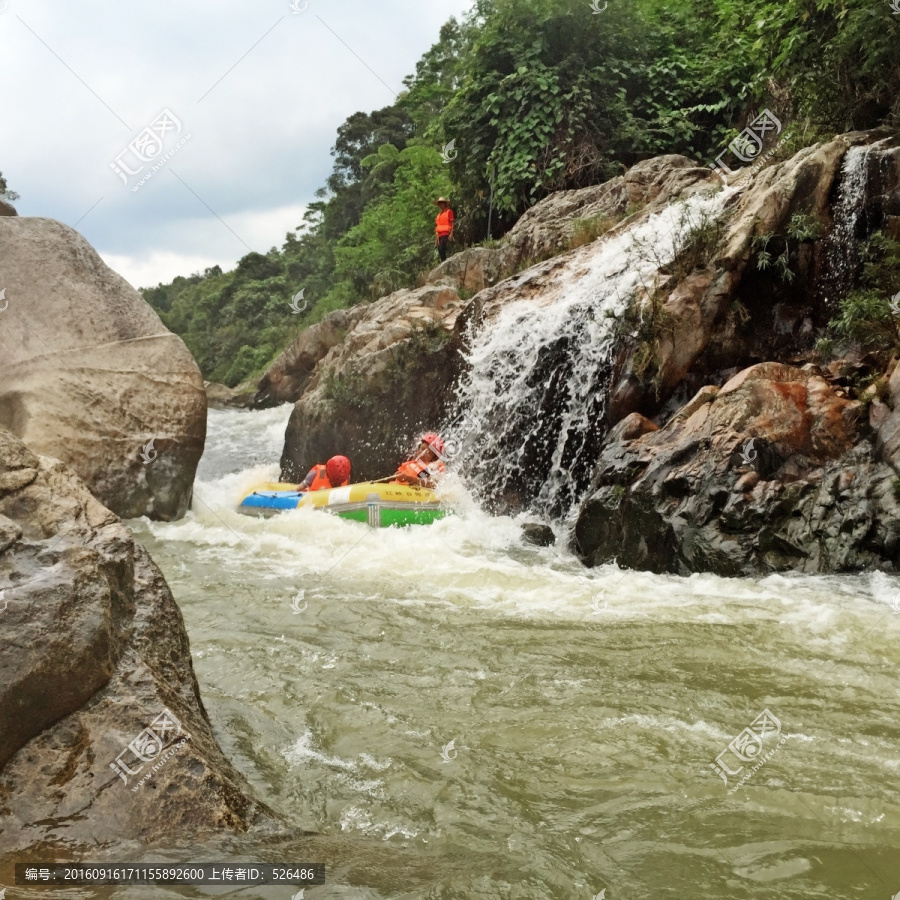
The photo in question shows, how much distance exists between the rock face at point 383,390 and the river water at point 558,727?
5.74 metres

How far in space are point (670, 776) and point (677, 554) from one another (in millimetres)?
3791

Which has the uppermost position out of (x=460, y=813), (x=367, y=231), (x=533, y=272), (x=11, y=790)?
(x=367, y=231)

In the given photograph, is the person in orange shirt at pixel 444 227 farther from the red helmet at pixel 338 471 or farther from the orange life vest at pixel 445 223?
the red helmet at pixel 338 471

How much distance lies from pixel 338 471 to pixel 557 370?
3.14 meters

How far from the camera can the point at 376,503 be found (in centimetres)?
948

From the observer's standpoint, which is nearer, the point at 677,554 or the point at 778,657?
the point at 778,657

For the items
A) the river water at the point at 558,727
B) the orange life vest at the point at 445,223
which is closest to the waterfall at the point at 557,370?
the river water at the point at 558,727

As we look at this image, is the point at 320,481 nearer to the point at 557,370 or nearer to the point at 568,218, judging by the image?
the point at 557,370

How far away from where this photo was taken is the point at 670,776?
10.7ft

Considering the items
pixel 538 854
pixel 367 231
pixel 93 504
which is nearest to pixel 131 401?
pixel 93 504

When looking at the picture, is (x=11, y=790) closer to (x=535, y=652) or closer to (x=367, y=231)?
(x=535, y=652)

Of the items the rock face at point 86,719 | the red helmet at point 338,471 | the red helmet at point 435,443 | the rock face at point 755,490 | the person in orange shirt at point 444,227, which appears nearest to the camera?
the rock face at point 86,719

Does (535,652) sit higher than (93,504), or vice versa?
(93,504)

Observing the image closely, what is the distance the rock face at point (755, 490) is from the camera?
6.45 metres
